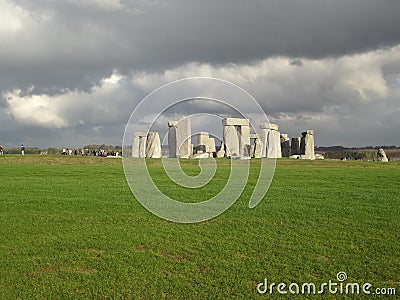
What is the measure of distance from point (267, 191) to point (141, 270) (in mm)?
10258

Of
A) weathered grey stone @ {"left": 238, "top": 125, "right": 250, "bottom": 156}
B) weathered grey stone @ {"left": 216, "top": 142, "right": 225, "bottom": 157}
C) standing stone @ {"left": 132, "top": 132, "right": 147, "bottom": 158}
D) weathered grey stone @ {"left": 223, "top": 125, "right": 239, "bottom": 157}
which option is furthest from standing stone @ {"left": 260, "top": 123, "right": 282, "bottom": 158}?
standing stone @ {"left": 132, "top": 132, "right": 147, "bottom": 158}

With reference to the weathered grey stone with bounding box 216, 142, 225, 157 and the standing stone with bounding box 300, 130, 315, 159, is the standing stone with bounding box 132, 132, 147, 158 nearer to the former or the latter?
the weathered grey stone with bounding box 216, 142, 225, 157

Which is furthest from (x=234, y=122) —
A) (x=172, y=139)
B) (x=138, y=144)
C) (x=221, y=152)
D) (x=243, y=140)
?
(x=138, y=144)

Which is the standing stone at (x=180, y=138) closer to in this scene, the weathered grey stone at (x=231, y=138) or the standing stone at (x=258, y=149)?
the weathered grey stone at (x=231, y=138)

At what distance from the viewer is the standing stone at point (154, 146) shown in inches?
1790

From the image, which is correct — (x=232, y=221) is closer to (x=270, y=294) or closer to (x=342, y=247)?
(x=342, y=247)

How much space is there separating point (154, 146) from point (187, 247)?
3735 cm

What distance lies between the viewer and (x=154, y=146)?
4566 cm

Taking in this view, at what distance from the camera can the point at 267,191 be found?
16.9 m

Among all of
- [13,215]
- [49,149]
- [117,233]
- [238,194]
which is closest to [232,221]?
[117,233]

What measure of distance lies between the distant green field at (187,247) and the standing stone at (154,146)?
30.7 m

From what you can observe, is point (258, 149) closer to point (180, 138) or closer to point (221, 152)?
point (221, 152)

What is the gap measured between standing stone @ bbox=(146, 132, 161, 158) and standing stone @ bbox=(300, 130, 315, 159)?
1703 cm

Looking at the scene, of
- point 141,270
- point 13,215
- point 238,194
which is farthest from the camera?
point 238,194
